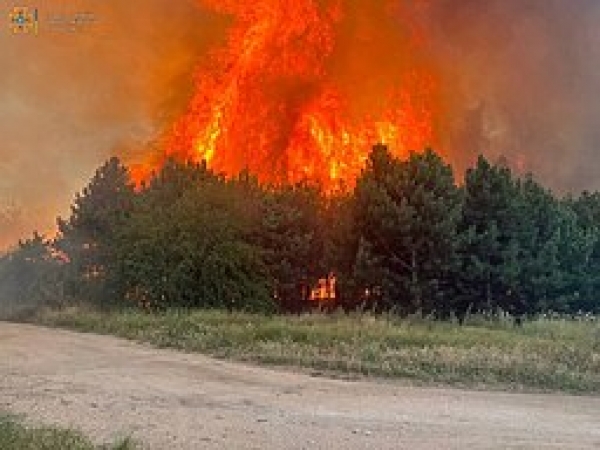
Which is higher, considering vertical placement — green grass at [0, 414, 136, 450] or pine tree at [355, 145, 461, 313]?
pine tree at [355, 145, 461, 313]

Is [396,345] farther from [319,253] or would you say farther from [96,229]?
[96,229]

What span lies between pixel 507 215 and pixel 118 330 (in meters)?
17.6

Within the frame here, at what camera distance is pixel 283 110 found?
52.5 metres

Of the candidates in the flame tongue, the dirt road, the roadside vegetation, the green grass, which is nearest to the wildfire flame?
the flame tongue

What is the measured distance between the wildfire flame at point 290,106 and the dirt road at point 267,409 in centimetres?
3286

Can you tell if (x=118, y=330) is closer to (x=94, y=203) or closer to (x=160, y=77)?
(x=94, y=203)

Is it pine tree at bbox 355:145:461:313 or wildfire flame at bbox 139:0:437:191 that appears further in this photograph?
wildfire flame at bbox 139:0:437:191

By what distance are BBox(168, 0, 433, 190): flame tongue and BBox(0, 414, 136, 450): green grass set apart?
3944cm

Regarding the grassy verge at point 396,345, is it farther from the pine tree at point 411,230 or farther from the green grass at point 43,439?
the green grass at point 43,439

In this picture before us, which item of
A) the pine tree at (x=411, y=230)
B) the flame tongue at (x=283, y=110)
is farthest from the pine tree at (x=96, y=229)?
the flame tongue at (x=283, y=110)

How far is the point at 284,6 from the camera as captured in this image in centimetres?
5269

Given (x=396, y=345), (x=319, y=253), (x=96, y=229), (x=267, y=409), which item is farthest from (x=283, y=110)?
(x=267, y=409)

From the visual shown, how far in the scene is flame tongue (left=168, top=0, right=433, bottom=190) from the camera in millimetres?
49875

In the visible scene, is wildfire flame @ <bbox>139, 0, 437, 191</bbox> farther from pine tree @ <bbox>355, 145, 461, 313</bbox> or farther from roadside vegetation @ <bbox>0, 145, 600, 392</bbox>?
pine tree @ <bbox>355, 145, 461, 313</bbox>
